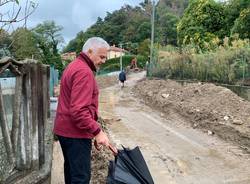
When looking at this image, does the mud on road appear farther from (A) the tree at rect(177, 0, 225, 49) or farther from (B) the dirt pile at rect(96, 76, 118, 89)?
(B) the dirt pile at rect(96, 76, 118, 89)

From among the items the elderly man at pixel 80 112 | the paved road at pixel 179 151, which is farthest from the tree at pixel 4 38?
the paved road at pixel 179 151

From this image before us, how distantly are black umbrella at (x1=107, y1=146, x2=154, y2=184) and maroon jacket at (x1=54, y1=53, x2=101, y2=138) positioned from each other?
31cm

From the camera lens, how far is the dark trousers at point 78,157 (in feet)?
14.6

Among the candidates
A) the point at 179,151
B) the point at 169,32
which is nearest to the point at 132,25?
the point at 169,32

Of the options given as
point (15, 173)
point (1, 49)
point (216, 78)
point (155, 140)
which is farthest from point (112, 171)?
point (216, 78)

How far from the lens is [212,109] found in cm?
1642

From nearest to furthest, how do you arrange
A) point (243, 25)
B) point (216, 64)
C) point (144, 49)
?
point (216, 64)
point (243, 25)
point (144, 49)

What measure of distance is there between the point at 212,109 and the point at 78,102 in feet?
41.3

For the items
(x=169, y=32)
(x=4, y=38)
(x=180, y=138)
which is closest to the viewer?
(x=4, y=38)

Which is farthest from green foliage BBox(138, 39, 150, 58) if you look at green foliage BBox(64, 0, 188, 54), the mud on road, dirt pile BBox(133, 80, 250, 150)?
dirt pile BBox(133, 80, 250, 150)

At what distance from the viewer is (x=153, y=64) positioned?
38.0 meters

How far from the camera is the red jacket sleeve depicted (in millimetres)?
4242

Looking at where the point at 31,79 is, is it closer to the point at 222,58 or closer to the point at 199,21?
the point at 222,58

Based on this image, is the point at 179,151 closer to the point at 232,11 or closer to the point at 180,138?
the point at 180,138
